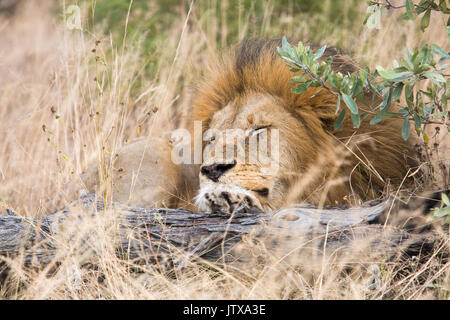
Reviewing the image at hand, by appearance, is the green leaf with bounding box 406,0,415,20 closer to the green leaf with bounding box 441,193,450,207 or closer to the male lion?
the male lion

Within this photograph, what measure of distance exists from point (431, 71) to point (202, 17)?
4754mm

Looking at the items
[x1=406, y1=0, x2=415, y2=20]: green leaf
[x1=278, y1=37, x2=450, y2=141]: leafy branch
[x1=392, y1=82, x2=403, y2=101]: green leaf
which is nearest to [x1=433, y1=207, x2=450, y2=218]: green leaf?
[x1=278, y1=37, x2=450, y2=141]: leafy branch

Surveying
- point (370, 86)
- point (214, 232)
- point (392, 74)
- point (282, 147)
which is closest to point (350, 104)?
point (370, 86)

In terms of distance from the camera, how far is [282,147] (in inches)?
144

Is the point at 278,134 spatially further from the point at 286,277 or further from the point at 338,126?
the point at 286,277

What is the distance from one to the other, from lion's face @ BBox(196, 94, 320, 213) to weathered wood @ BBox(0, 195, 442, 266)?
19cm

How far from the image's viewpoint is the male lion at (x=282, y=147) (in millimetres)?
3498

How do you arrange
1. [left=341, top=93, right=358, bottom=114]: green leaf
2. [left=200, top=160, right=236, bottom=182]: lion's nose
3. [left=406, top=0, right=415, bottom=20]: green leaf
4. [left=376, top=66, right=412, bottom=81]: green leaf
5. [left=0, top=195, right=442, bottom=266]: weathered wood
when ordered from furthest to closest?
1. [left=200, top=160, right=236, bottom=182]: lion's nose
2. [left=406, top=0, right=415, bottom=20]: green leaf
3. [left=341, top=93, right=358, bottom=114]: green leaf
4. [left=0, top=195, right=442, bottom=266]: weathered wood
5. [left=376, top=66, right=412, bottom=81]: green leaf

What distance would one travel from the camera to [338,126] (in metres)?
3.41

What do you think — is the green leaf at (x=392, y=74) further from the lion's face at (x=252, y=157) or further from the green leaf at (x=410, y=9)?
the lion's face at (x=252, y=157)

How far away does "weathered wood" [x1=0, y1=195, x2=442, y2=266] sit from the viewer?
298 centimetres

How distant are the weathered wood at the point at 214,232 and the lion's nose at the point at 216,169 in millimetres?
319
